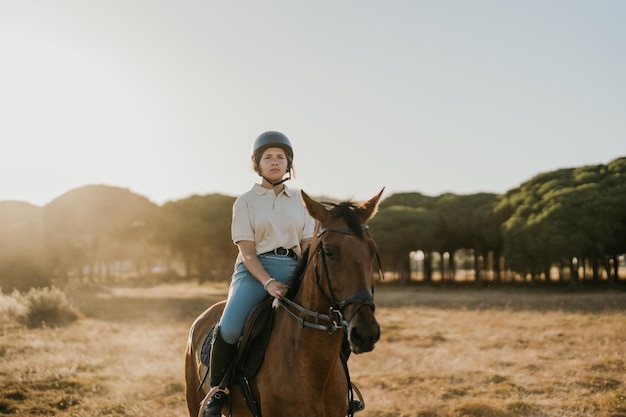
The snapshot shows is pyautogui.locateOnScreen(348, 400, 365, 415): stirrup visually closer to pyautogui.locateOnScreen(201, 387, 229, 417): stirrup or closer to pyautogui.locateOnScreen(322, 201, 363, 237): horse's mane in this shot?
pyautogui.locateOnScreen(201, 387, 229, 417): stirrup

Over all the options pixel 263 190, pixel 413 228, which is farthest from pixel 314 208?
pixel 413 228

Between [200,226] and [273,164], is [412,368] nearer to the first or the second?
[273,164]

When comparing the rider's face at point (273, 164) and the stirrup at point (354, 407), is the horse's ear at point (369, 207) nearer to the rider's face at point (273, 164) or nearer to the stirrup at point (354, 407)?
the rider's face at point (273, 164)

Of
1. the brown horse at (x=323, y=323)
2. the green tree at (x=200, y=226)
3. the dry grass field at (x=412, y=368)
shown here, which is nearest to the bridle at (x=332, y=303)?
the brown horse at (x=323, y=323)

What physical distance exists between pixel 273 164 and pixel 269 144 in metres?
0.22

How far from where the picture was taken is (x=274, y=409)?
14.2 ft

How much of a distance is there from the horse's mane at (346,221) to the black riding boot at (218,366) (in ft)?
2.68

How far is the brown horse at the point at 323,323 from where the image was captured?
3.59 meters

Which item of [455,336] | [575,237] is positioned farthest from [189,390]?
[575,237]

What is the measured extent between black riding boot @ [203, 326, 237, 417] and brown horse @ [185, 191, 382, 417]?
19 cm

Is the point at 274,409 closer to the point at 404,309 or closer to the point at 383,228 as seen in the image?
the point at 404,309

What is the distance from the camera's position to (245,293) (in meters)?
4.79

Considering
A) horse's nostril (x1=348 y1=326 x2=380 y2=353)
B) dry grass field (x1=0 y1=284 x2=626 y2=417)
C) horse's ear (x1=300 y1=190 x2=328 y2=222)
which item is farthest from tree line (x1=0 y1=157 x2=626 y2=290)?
horse's nostril (x1=348 y1=326 x2=380 y2=353)

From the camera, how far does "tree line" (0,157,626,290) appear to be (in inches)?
1384
